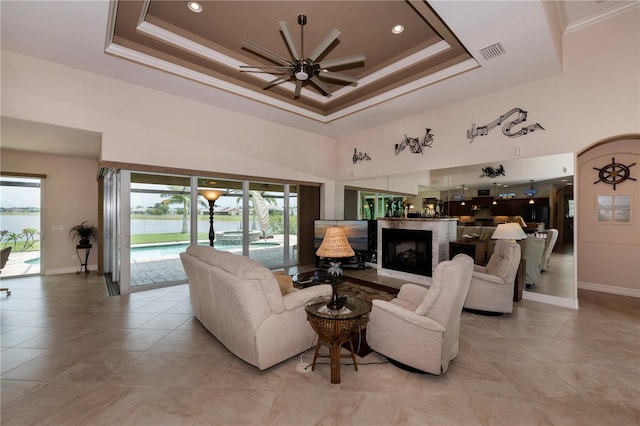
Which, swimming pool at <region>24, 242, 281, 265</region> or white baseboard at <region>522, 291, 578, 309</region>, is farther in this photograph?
swimming pool at <region>24, 242, 281, 265</region>

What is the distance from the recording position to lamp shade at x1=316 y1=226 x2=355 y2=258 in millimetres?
2451

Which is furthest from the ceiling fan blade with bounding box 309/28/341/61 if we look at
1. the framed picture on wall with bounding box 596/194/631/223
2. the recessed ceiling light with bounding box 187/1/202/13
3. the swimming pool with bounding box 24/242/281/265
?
the framed picture on wall with bounding box 596/194/631/223

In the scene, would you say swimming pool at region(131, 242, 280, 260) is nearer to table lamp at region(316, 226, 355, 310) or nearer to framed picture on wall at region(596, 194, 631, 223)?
table lamp at region(316, 226, 355, 310)

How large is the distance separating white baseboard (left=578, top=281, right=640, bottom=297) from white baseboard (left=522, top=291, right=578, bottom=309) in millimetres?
1493

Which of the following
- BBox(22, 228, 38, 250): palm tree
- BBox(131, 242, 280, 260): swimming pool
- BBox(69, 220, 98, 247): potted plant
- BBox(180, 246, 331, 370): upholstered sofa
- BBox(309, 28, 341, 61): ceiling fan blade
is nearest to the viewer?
BBox(180, 246, 331, 370): upholstered sofa

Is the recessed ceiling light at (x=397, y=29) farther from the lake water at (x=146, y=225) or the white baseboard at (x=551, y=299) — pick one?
the lake water at (x=146, y=225)

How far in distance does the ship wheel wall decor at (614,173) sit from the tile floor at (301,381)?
100 inches

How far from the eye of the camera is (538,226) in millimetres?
4395

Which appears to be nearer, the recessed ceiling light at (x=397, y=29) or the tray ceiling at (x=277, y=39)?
the tray ceiling at (x=277, y=39)

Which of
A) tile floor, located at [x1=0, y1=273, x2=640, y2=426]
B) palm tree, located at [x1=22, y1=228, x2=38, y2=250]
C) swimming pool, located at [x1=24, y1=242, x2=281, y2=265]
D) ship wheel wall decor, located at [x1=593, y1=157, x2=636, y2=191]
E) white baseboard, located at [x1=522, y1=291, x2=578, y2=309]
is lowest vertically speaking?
tile floor, located at [x1=0, y1=273, x2=640, y2=426]

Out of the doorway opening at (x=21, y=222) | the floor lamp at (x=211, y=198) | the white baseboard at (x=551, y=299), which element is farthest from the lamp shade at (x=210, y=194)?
the white baseboard at (x=551, y=299)

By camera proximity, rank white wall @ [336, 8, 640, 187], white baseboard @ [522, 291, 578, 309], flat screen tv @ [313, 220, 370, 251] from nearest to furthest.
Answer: white wall @ [336, 8, 640, 187] → white baseboard @ [522, 291, 578, 309] → flat screen tv @ [313, 220, 370, 251]

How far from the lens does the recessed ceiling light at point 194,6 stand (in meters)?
3.25

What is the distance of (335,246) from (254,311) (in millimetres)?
939
